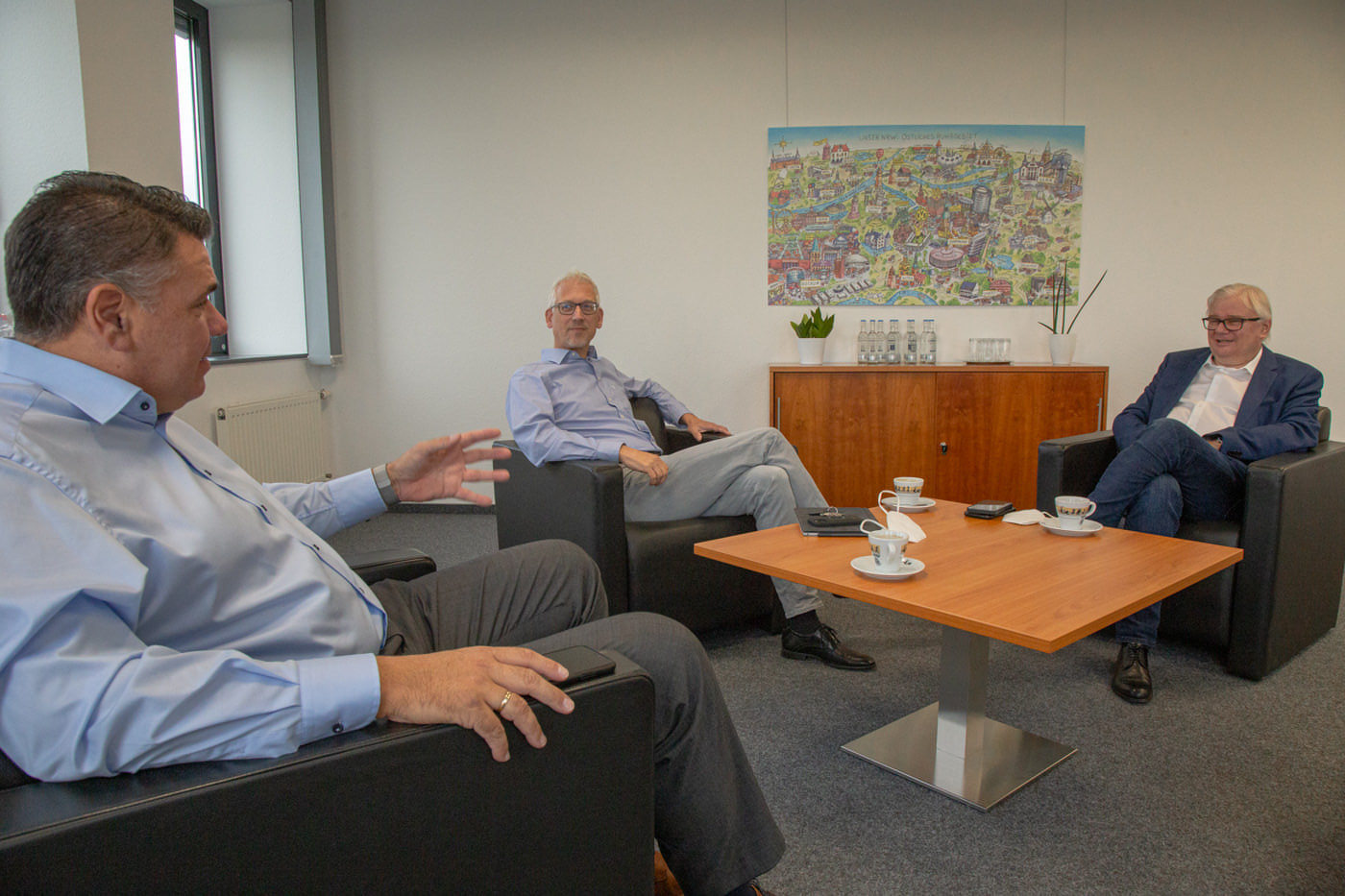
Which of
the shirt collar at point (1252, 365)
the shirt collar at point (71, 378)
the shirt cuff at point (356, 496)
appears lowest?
the shirt cuff at point (356, 496)

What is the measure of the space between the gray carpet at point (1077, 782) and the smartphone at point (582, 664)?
762 millimetres

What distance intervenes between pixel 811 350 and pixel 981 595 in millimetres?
2815

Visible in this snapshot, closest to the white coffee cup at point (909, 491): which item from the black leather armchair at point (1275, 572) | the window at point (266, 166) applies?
the black leather armchair at point (1275, 572)

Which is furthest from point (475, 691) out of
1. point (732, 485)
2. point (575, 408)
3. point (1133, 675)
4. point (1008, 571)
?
point (575, 408)

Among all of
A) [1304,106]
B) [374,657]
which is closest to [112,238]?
[374,657]

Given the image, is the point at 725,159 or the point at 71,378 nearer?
the point at 71,378

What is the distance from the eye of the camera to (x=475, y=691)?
1.01 meters

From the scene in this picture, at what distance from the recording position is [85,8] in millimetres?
2766

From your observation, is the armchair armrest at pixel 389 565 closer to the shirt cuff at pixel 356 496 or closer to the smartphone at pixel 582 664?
the shirt cuff at pixel 356 496

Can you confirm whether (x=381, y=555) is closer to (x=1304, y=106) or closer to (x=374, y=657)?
(x=374, y=657)

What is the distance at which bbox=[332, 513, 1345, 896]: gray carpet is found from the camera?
162 centimetres

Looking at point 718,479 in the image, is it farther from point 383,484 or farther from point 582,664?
point 582,664

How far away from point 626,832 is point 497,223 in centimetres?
411

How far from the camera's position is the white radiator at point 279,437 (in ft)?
12.9
